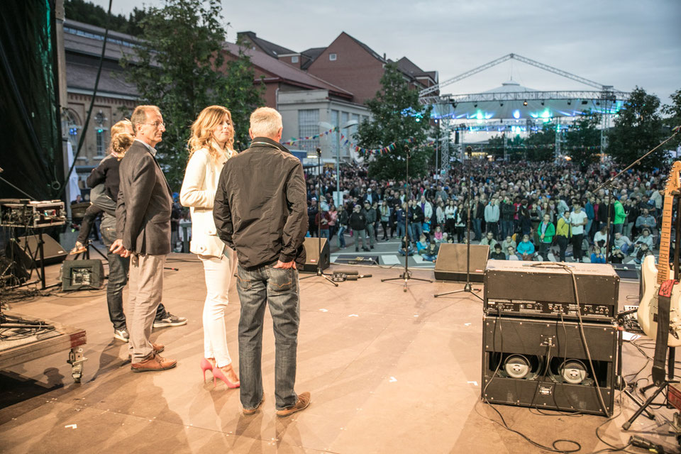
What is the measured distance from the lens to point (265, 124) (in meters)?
2.95

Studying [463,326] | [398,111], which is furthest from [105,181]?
[398,111]

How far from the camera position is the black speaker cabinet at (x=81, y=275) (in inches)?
251

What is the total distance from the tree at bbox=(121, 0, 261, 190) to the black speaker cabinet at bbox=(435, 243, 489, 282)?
6323mm

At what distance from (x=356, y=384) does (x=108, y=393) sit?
5.70ft

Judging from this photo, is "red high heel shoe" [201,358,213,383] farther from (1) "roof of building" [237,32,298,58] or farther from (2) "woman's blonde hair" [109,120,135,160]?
(1) "roof of building" [237,32,298,58]

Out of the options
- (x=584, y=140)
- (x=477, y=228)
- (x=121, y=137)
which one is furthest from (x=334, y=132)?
(x=121, y=137)

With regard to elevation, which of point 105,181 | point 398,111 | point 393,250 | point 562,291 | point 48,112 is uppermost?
point 398,111

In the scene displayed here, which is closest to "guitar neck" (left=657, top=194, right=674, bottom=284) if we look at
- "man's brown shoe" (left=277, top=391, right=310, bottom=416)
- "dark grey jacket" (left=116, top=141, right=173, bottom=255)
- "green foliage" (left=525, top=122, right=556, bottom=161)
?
"man's brown shoe" (left=277, top=391, right=310, bottom=416)

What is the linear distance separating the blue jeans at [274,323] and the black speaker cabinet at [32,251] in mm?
5357

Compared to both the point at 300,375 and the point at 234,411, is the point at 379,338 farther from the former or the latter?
the point at 234,411

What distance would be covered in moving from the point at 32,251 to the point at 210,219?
5.45 metres

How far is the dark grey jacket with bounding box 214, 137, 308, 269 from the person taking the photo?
280cm

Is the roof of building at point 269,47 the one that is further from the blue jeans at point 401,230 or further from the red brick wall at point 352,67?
the blue jeans at point 401,230

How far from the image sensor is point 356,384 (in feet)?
11.6
